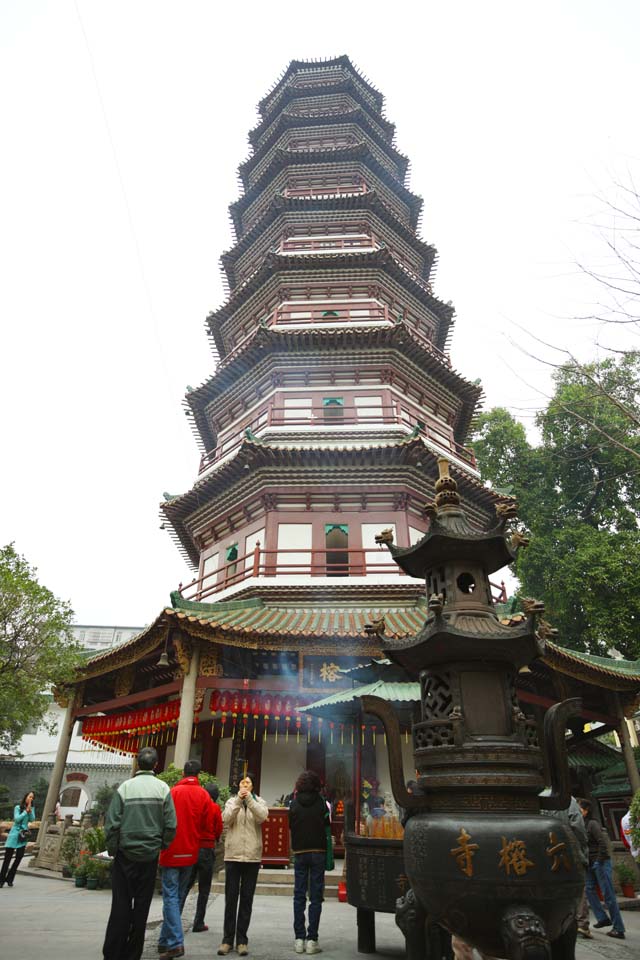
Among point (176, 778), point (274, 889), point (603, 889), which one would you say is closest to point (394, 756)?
point (603, 889)

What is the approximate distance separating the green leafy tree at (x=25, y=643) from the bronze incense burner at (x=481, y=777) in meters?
9.05

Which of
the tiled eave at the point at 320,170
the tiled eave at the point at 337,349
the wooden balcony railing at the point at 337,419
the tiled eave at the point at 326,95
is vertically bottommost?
the wooden balcony railing at the point at 337,419

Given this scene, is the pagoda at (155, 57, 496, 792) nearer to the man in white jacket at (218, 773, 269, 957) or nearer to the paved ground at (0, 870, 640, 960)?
the paved ground at (0, 870, 640, 960)

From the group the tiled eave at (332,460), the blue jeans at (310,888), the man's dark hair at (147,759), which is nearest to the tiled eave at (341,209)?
the tiled eave at (332,460)

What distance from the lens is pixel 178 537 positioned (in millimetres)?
17797

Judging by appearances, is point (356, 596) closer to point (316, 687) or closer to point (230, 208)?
point (316, 687)

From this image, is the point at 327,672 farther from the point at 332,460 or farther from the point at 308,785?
the point at 308,785

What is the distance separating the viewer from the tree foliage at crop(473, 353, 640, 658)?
18.0 meters

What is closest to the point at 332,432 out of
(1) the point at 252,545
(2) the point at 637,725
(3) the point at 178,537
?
(1) the point at 252,545

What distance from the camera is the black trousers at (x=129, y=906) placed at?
409 centimetres

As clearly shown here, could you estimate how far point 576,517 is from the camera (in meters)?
21.1

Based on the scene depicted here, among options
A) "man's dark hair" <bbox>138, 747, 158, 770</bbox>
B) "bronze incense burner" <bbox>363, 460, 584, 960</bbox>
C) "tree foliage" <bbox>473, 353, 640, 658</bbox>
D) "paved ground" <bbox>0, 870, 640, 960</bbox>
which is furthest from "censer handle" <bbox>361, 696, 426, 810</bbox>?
"tree foliage" <bbox>473, 353, 640, 658</bbox>

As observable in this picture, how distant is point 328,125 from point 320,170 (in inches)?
105

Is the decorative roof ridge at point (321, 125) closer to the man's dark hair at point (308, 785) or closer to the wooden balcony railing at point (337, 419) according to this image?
the wooden balcony railing at point (337, 419)
